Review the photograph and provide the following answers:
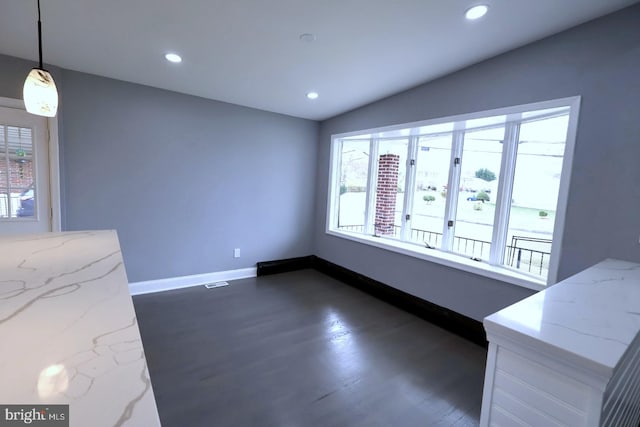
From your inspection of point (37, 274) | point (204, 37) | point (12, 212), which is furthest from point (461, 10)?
point (12, 212)

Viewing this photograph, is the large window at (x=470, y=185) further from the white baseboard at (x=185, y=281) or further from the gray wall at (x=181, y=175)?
the white baseboard at (x=185, y=281)

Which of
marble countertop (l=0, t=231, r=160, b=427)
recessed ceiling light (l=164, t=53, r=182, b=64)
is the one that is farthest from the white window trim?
marble countertop (l=0, t=231, r=160, b=427)

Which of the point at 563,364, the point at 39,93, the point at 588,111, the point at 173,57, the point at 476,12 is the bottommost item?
the point at 563,364

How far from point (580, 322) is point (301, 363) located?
6.35 ft

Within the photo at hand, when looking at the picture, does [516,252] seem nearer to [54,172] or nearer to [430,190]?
[430,190]

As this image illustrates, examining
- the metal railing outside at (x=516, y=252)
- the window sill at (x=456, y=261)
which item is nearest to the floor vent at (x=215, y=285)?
the window sill at (x=456, y=261)

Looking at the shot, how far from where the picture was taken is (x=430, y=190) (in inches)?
144

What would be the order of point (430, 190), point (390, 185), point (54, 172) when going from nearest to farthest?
1. point (54, 172)
2. point (430, 190)
3. point (390, 185)

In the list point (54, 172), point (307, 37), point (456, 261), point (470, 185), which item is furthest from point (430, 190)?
point (54, 172)

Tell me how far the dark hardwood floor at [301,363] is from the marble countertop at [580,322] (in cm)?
113

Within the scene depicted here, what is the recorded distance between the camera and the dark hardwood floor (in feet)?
6.28

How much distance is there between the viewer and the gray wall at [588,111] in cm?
199

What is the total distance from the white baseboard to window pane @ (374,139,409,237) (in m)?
2.12

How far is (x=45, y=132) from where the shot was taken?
9.75 ft
